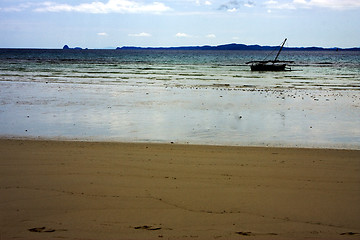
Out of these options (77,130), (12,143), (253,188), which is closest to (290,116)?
(77,130)

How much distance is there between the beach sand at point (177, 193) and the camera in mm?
4965

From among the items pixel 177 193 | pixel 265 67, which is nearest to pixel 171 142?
A: pixel 177 193

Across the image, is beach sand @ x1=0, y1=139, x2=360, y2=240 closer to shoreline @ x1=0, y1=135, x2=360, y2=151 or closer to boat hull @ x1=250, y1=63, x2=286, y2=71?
shoreline @ x1=0, y1=135, x2=360, y2=151

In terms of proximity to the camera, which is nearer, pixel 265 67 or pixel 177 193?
pixel 177 193

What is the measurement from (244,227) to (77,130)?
289 inches

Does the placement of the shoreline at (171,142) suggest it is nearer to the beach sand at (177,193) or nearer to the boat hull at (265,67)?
the beach sand at (177,193)

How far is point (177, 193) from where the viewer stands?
6152 mm

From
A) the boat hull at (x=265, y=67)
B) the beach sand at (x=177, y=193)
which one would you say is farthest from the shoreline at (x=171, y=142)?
the boat hull at (x=265, y=67)

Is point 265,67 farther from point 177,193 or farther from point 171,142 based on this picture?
point 177,193

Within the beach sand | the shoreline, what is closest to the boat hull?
the shoreline

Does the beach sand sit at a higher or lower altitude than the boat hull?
lower

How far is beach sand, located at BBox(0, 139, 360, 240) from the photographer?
4.96 meters

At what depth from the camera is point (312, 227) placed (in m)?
5.08

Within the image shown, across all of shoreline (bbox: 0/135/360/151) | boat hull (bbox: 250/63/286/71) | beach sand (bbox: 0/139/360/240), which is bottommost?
beach sand (bbox: 0/139/360/240)
